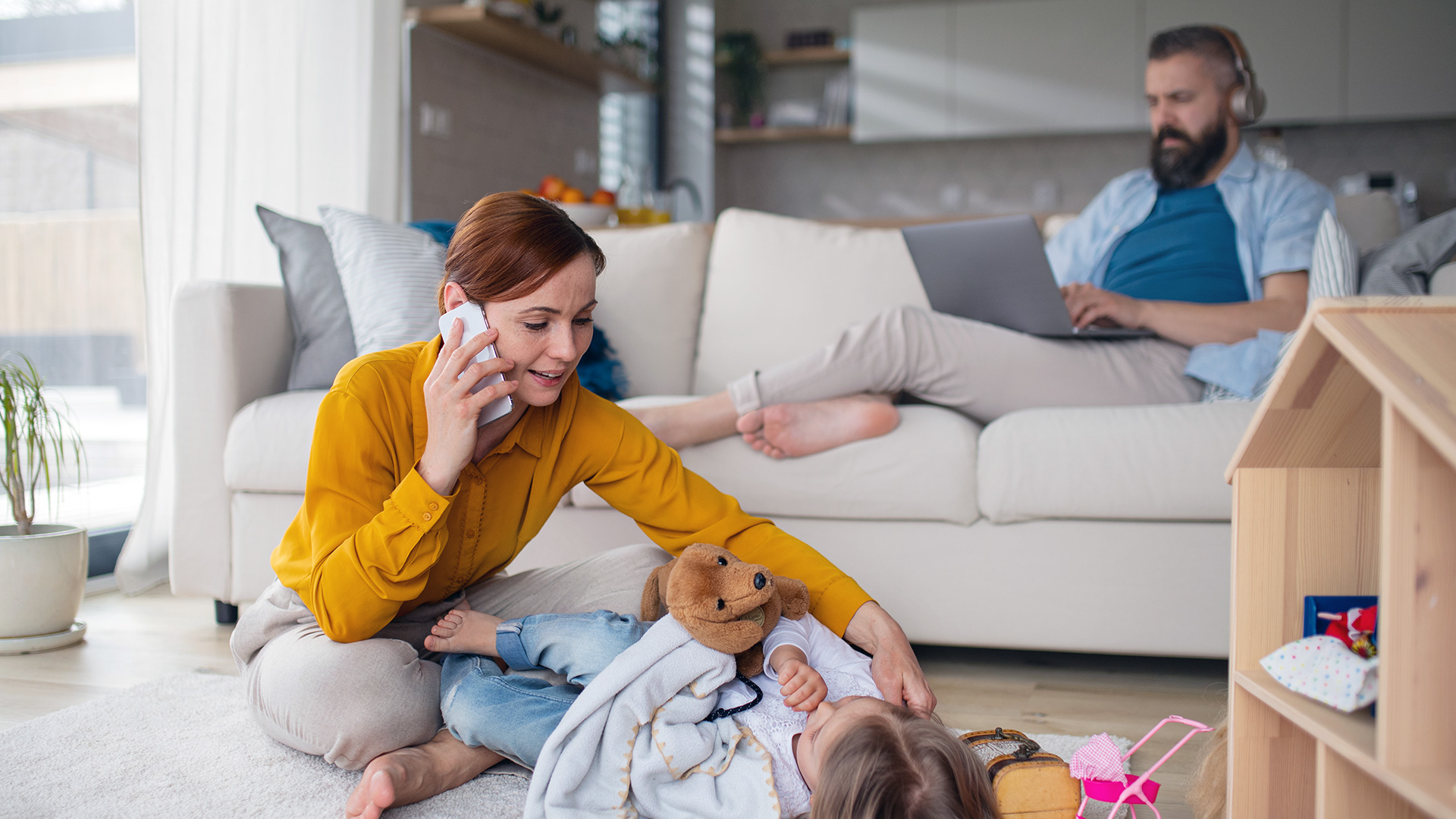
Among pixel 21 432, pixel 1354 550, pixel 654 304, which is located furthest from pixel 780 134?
pixel 1354 550

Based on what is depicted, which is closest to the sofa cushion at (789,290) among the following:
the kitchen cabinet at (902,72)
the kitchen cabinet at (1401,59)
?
the kitchen cabinet at (902,72)

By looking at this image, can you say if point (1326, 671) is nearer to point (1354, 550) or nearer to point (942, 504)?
point (1354, 550)

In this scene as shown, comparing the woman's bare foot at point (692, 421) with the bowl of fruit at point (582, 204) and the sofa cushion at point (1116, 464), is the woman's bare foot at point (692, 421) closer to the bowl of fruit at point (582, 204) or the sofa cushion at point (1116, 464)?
the sofa cushion at point (1116, 464)

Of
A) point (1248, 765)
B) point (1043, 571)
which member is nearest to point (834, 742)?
point (1248, 765)

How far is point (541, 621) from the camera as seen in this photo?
1271 millimetres

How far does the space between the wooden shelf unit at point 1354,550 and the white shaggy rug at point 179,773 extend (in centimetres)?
36

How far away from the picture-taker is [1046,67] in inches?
185

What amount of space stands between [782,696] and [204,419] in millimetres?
1439

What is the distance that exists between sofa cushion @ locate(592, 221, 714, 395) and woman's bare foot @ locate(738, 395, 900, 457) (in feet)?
2.24

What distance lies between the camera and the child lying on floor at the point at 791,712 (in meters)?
0.89

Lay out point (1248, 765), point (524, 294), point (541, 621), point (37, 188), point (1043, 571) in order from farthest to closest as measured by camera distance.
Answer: point (37, 188) → point (1043, 571) → point (541, 621) → point (524, 294) → point (1248, 765)

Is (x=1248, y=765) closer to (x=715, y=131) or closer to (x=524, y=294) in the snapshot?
(x=524, y=294)

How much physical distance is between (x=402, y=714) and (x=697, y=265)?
1539 millimetres

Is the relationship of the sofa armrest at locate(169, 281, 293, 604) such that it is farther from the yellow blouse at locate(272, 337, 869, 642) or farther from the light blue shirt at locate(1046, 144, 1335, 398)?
the light blue shirt at locate(1046, 144, 1335, 398)
